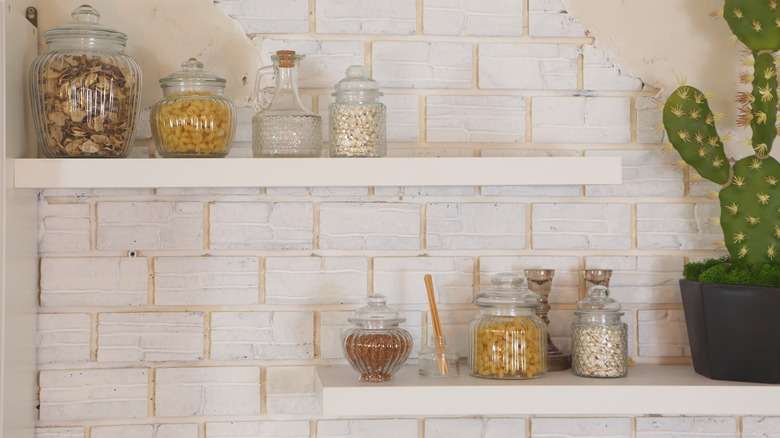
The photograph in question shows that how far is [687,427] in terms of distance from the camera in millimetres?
1428

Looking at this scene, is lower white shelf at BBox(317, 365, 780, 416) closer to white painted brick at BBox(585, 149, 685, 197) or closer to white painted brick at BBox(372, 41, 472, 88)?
white painted brick at BBox(585, 149, 685, 197)

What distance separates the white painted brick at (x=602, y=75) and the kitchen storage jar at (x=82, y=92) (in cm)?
76

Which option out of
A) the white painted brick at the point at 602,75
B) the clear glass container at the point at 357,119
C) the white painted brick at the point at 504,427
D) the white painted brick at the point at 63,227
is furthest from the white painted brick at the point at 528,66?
the white painted brick at the point at 63,227

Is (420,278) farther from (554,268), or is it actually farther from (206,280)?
(206,280)

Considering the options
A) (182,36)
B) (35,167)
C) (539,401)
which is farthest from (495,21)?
(35,167)

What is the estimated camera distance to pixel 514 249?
1.43 meters

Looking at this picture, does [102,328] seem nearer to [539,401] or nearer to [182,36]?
[182,36]

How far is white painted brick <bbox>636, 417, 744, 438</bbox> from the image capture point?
143 centimetres

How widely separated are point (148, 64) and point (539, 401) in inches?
32.6

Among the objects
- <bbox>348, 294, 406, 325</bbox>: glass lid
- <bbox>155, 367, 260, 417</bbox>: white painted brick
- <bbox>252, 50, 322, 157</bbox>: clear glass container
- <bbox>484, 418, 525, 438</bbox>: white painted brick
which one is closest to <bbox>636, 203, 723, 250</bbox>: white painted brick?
<bbox>484, 418, 525, 438</bbox>: white painted brick

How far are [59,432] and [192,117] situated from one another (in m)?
0.58

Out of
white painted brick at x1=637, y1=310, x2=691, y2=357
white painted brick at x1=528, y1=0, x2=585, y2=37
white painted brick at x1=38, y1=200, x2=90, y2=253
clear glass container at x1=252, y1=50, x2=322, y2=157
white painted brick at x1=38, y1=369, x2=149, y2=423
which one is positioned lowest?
white painted brick at x1=38, y1=369, x2=149, y2=423

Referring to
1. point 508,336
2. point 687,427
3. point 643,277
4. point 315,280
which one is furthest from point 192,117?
point 687,427

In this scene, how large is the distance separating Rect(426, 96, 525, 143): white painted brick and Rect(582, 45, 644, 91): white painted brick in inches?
5.0
